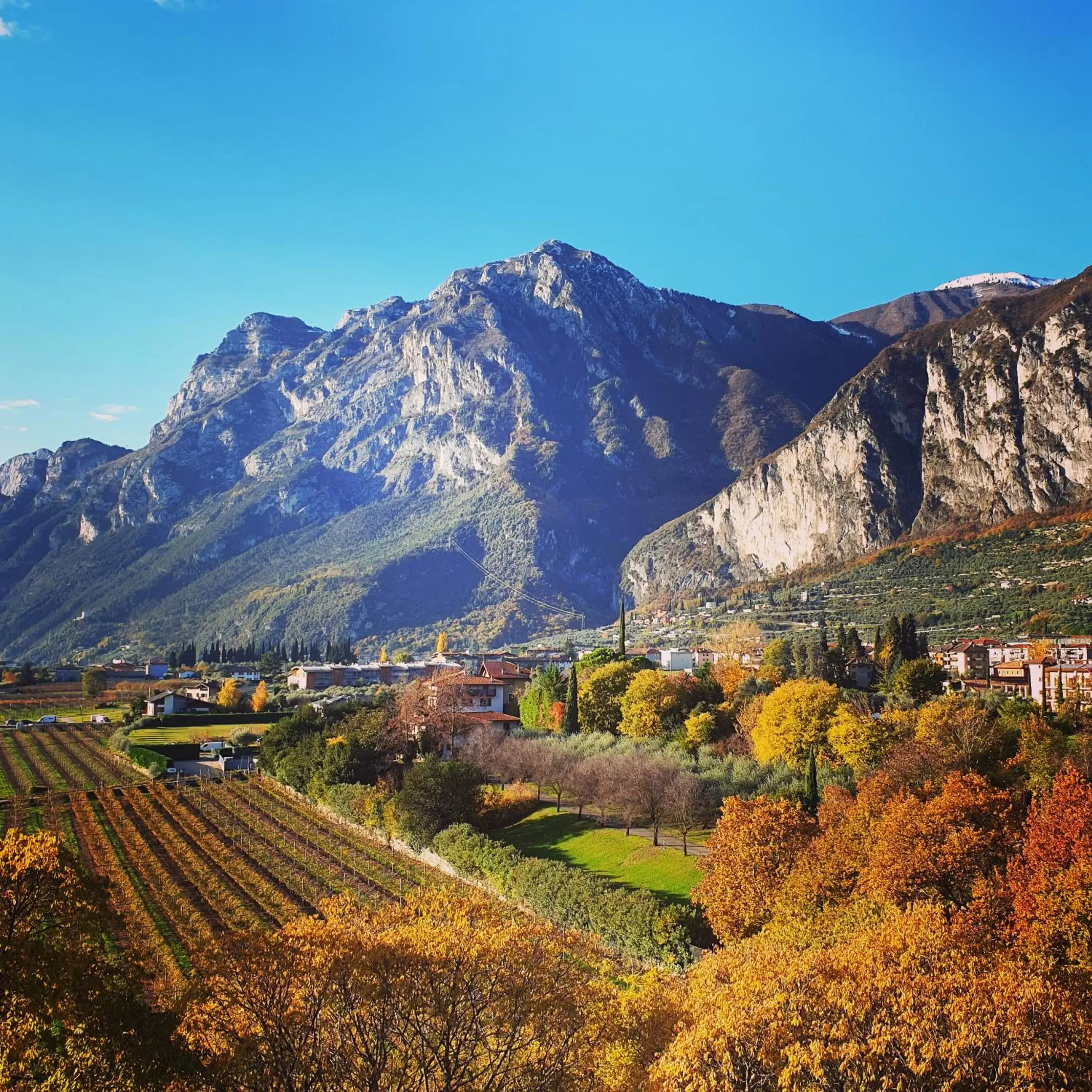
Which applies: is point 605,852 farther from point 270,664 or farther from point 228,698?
point 270,664

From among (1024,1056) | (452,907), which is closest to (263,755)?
(452,907)

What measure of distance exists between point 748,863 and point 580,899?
24.3ft

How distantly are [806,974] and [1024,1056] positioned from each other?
163 inches

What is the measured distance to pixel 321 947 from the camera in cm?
1962

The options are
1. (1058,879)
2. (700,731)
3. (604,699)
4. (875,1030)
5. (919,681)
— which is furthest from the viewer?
(604,699)

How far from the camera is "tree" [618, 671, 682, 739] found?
2685 inches

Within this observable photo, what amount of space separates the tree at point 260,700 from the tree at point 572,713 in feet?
152

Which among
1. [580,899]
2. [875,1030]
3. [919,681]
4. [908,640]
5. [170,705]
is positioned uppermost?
[908,640]

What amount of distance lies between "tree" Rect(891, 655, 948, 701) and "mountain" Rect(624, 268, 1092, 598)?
9343 centimetres

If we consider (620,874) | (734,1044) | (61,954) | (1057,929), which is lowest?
(620,874)

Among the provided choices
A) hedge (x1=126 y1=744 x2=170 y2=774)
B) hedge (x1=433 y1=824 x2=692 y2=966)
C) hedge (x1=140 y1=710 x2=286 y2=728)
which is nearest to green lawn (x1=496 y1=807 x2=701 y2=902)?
hedge (x1=433 y1=824 x2=692 y2=966)

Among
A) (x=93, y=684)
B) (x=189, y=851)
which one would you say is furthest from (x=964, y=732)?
(x=93, y=684)

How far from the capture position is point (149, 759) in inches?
2884

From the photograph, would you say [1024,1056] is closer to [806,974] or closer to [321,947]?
[806,974]
